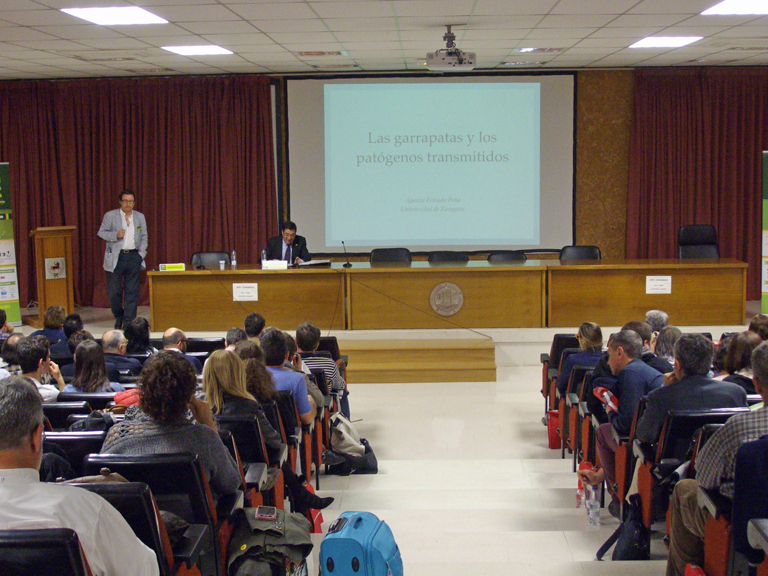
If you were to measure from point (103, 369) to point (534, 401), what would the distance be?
11.6 ft

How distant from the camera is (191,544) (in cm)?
210

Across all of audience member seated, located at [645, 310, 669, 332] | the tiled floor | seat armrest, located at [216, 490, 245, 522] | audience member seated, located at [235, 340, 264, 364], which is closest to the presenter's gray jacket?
the tiled floor

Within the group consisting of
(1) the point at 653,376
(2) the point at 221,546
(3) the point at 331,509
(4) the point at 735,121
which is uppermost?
(4) the point at 735,121

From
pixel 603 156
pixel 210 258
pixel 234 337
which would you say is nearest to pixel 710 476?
pixel 234 337

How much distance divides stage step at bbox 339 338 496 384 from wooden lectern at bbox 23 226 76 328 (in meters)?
3.62

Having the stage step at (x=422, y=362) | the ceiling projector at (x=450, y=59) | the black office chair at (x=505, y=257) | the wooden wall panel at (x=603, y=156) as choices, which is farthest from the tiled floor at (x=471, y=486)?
the wooden wall panel at (x=603, y=156)

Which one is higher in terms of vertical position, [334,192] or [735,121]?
[735,121]

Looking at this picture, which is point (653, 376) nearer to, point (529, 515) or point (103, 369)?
point (529, 515)

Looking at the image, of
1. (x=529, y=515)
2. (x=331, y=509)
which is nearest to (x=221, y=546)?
(x=331, y=509)

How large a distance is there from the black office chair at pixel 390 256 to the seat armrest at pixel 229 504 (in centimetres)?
534

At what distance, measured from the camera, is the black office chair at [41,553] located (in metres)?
1.46

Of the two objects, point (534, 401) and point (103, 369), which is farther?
point (534, 401)

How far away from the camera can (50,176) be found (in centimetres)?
965

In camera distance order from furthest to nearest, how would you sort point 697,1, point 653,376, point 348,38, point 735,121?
1. point 735,121
2. point 348,38
3. point 697,1
4. point 653,376
